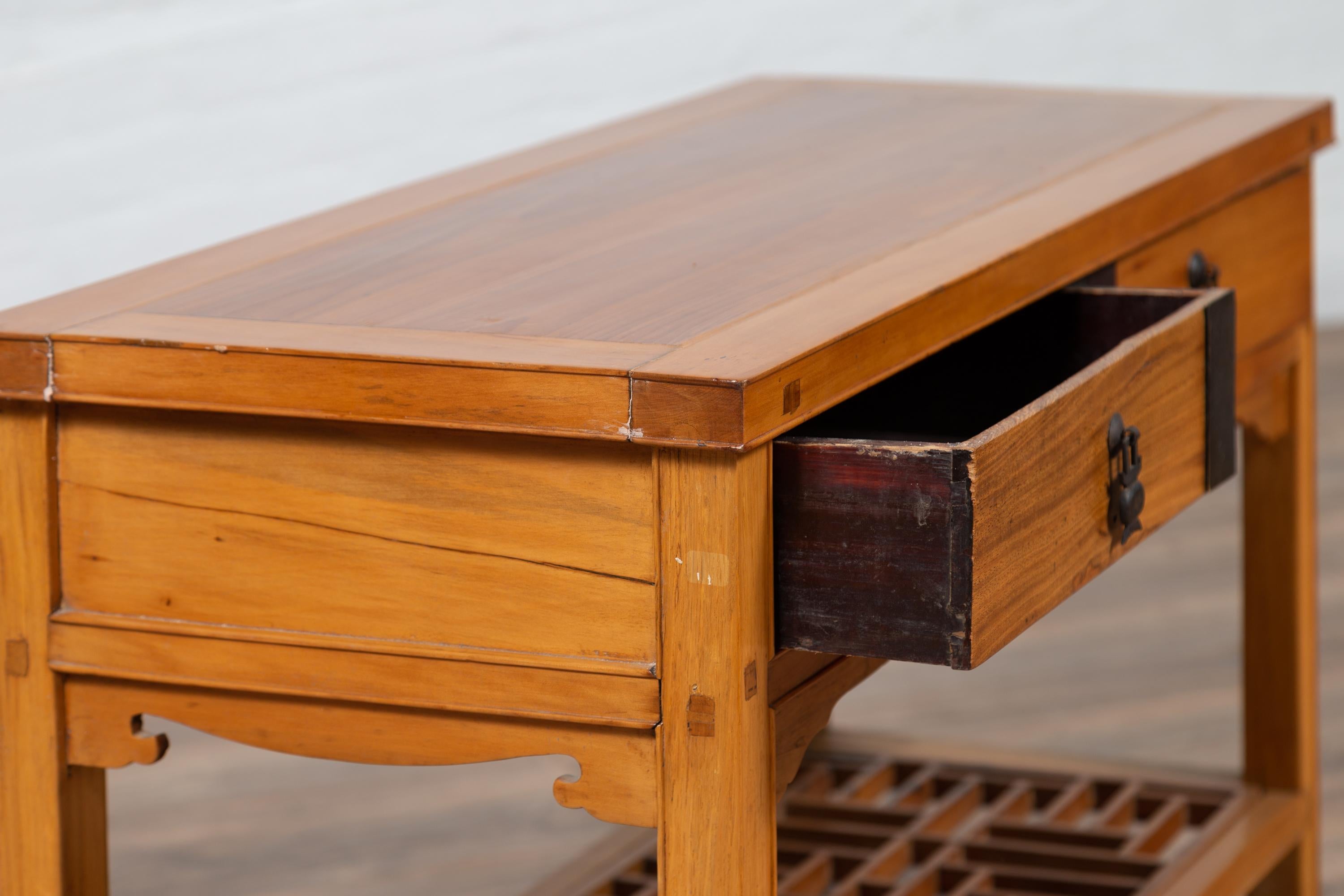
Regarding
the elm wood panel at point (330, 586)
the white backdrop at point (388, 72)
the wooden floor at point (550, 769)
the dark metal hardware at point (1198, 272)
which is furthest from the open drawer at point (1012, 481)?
the white backdrop at point (388, 72)

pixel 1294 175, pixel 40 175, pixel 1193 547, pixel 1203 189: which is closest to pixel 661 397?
pixel 1203 189

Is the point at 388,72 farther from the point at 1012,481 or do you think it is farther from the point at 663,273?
the point at 1012,481

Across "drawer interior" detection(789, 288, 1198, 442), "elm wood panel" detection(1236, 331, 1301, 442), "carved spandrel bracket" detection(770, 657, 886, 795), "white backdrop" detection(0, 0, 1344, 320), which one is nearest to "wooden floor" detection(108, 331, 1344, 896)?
"elm wood panel" detection(1236, 331, 1301, 442)

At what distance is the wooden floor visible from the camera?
2.29 m

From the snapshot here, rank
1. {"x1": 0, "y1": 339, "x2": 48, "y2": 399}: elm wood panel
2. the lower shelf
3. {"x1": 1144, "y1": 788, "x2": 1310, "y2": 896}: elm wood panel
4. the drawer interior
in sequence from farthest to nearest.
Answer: the lower shelf < {"x1": 1144, "y1": 788, "x2": 1310, "y2": 896}: elm wood panel < the drawer interior < {"x1": 0, "y1": 339, "x2": 48, "y2": 399}: elm wood panel

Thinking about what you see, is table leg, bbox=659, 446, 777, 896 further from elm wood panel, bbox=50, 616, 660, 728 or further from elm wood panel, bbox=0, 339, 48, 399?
elm wood panel, bbox=0, 339, 48, 399

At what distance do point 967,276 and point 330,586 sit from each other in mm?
428

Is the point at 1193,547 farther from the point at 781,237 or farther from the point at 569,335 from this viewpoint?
the point at 569,335

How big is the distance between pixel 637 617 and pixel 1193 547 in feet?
8.75

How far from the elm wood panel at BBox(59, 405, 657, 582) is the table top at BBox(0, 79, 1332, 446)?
0.09ft

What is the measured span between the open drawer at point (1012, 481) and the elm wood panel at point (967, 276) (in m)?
0.04

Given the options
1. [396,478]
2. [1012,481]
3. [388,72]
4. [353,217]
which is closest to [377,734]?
[396,478]

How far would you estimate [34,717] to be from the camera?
1.17m

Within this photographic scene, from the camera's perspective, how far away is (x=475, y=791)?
8.34 ft
